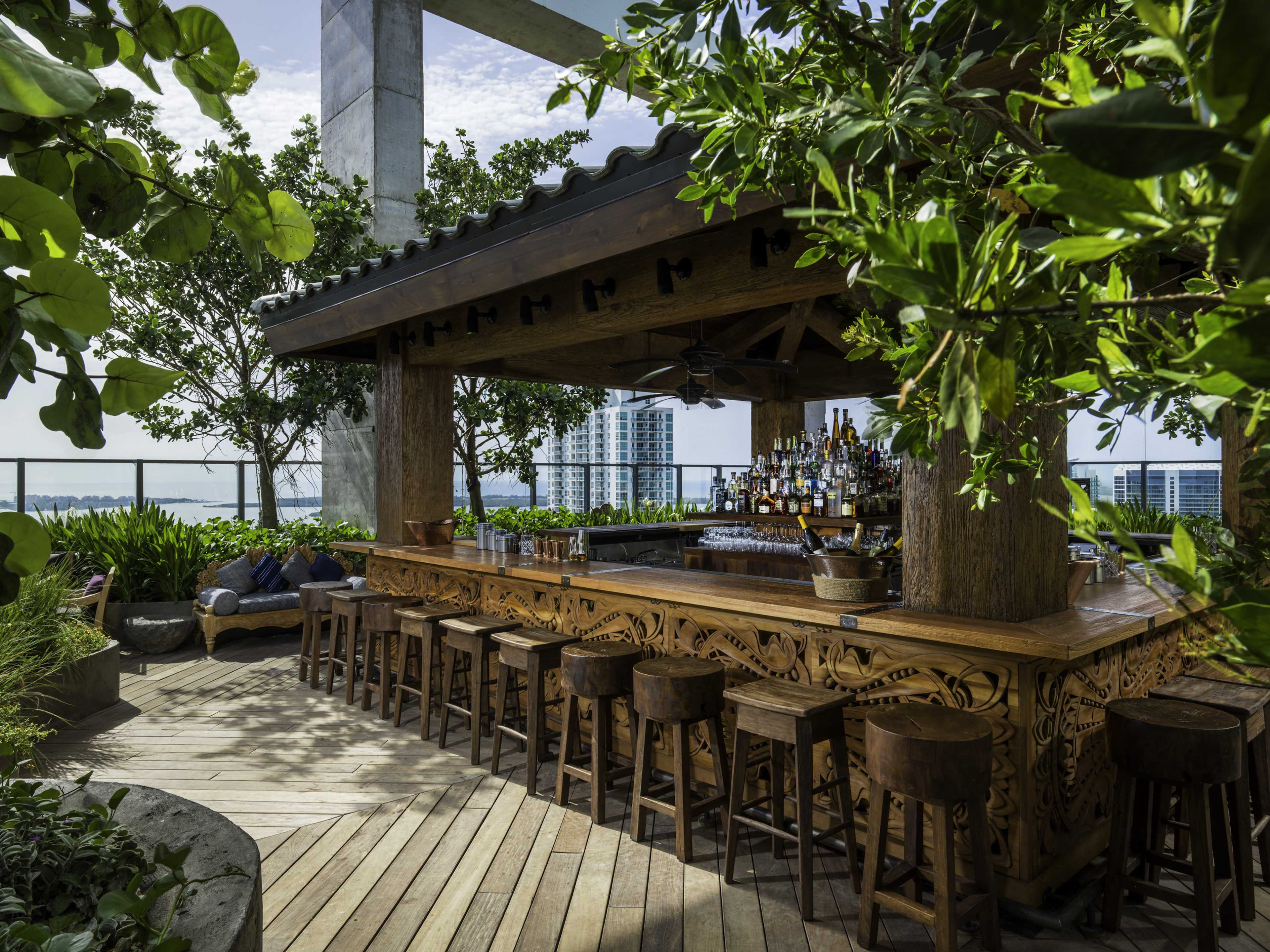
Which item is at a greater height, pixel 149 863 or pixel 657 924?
pixel 149 863

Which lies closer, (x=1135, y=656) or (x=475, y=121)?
(x=1135, y=656)

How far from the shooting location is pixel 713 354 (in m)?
4.54

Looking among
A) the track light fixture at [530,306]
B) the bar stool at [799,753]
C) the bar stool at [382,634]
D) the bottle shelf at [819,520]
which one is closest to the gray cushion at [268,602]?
the bar stool at [382,634]

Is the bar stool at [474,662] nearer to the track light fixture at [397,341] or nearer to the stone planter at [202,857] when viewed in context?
the track light fixture at [397,341]

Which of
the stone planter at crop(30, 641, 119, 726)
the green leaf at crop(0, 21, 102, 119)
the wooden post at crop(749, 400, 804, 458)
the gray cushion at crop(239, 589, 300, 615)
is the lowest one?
the stone planter at crop(30, 641, 119, 726)

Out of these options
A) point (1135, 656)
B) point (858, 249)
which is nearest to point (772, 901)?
point (1135, 656)

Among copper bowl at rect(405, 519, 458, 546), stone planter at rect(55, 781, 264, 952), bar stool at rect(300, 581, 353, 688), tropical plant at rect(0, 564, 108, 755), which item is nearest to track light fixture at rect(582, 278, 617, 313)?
copper bowl at rect(405, 519, 458, 546)

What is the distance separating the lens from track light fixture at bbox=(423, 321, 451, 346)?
5.11 meters

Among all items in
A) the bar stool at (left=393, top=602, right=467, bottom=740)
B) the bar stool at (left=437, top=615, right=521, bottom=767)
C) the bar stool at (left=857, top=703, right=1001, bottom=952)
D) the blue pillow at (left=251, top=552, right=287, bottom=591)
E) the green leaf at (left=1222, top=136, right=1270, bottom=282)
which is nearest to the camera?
the green leaf at (left=1222, top=136, right=1270, bottom=282)

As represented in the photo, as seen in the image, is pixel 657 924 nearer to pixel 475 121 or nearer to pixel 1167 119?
pixel 1167 119

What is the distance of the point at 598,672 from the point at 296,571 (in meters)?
4.37

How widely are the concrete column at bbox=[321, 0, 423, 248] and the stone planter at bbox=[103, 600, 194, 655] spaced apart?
3986 mm

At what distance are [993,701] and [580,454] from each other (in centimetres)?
753

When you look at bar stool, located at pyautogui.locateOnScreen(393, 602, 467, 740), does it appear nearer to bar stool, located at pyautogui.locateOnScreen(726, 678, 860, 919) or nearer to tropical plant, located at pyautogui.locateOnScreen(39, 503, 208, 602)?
bar stool, located at pyautogui.locateOnScreen(726, 678, 860, 919)
